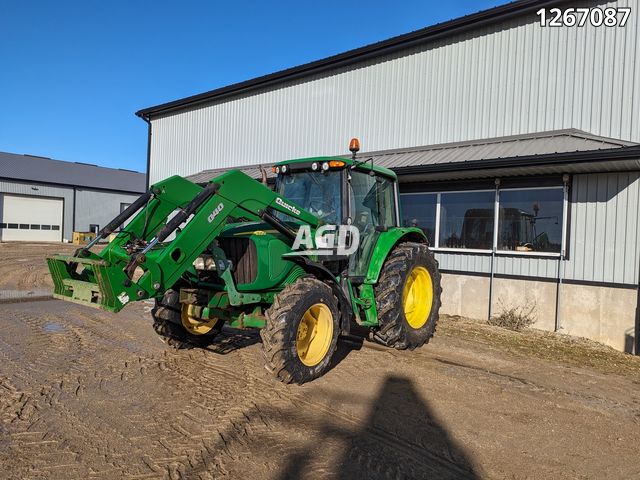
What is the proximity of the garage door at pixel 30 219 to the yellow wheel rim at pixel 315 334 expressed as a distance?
30.8 meters

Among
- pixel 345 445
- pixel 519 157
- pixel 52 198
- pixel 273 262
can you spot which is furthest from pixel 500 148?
pixel 52 198

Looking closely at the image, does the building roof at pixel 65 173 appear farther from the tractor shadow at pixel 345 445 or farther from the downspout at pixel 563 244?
the tractor shadow at pixel 345 445

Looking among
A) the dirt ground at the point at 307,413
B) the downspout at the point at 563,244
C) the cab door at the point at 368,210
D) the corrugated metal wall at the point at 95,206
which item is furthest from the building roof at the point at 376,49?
the corrugated metal wall at the point at 95,206

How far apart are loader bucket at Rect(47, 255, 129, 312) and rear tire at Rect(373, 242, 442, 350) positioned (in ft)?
9.65

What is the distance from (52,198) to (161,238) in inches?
1272

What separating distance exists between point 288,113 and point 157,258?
10.7 m

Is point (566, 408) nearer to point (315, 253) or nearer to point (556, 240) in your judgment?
point (315, 253)

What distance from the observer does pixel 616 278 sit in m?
7.88

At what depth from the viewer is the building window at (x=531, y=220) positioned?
860 centimetres

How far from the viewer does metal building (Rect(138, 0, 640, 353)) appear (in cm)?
793

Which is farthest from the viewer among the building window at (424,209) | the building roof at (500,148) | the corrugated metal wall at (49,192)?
the corrugated metal wall at (49,192)

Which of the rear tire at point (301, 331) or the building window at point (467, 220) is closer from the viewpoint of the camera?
the rear tire at point (301, 331)

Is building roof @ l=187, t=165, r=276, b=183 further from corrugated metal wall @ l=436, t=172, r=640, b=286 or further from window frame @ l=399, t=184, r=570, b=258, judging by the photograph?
corrugated metal wall @ l=436, t=172, r=640, b=286

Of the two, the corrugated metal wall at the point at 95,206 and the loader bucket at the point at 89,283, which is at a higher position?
the corrugated metal wall at the point at 95,206
